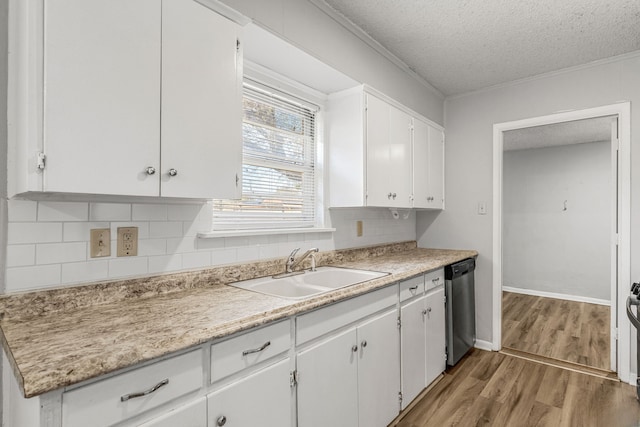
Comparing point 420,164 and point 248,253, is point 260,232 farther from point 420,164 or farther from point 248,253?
point 420,164

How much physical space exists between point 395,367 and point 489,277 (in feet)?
5.49

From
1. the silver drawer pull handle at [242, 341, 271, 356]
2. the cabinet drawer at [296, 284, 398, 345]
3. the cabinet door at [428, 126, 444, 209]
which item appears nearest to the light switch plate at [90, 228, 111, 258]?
the silver drawer pull handle at [242, 341, 271, 356]

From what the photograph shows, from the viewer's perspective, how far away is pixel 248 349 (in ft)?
3.86

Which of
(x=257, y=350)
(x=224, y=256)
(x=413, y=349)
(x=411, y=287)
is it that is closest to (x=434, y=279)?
(x=411, y=287)

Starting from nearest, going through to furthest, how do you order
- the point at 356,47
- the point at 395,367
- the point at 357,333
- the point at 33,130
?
the point at 33,130 → the point at 357,333 → the point at 395,367 → the point at 356,47

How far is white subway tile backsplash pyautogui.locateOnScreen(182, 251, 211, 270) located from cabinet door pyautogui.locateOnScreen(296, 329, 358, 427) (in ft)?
2.24

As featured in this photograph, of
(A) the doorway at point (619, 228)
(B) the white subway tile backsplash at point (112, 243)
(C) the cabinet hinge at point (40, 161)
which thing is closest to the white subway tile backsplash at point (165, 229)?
(B) the white subway tile backsplash at point (112, 243)

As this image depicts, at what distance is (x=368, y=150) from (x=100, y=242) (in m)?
1.68

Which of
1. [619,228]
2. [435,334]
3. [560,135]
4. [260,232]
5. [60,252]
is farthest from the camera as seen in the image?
[560,135]

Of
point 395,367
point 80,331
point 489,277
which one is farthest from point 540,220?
point 80,331

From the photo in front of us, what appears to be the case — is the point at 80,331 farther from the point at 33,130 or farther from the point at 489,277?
the point at 489,277

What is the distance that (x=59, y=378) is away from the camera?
0.74 metres

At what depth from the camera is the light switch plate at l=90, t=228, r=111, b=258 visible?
1.32 meters

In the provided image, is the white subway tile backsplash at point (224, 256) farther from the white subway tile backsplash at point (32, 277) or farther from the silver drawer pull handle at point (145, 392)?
the silver drawer pull handle at point (145, 392)
